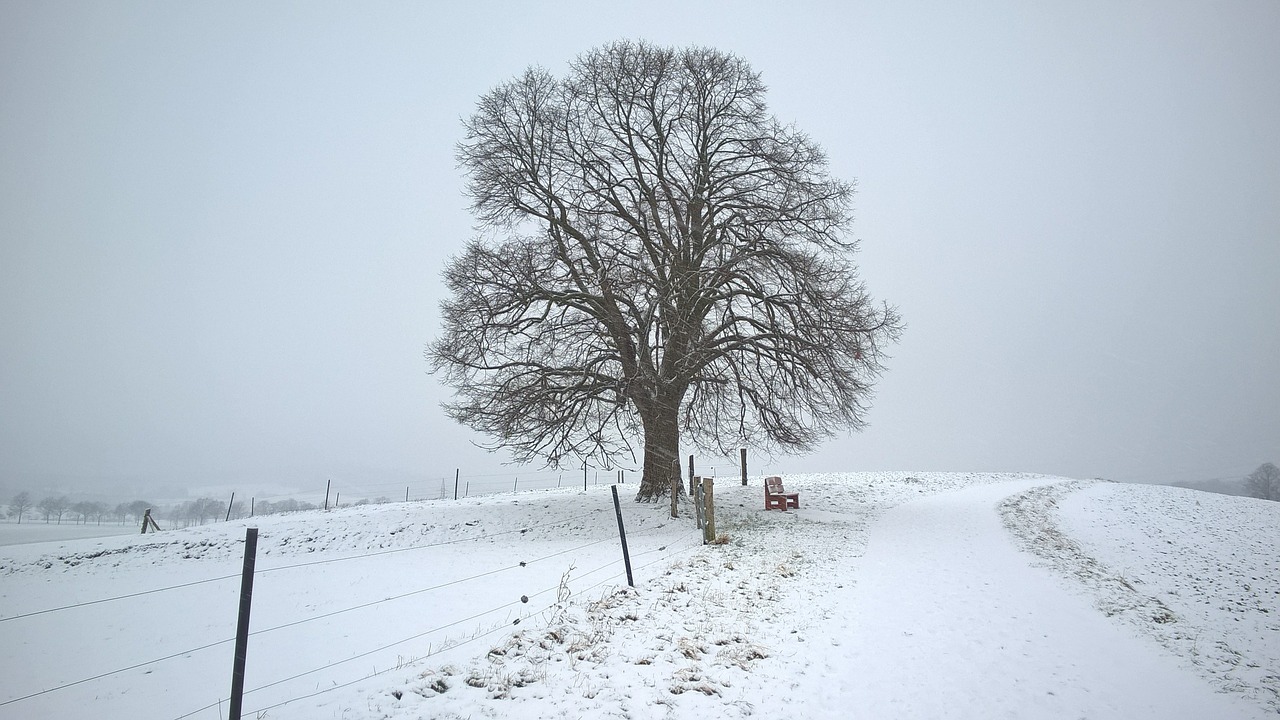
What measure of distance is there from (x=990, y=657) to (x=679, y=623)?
329cm

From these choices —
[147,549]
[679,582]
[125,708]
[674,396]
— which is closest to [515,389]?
[674,396]

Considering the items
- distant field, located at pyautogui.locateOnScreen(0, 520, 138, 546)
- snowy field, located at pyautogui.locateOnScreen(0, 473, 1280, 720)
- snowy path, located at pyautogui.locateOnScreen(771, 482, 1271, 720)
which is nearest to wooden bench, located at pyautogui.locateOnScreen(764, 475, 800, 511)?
snowy field, located at pyautogui.locateOnScreen(0, 473, 1280, 720)

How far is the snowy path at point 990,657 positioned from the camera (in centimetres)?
473

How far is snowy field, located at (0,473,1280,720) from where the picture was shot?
4621 millimetres

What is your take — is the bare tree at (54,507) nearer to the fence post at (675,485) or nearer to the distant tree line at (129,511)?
the distant tree line at (129,511)

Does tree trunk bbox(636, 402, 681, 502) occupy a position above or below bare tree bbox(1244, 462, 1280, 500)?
above

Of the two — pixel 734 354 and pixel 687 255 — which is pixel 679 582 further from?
pixel 687 255

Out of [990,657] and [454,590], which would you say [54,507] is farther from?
[990,657]

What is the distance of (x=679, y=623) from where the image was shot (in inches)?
234

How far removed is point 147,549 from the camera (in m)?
13.7

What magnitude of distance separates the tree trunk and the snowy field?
1775 mm

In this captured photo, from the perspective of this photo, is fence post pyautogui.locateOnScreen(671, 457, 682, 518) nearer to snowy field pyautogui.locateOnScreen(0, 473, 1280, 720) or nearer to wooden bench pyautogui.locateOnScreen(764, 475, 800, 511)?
snowy field pyautogui.locateOnScreen(0, 473, 1280, 720)

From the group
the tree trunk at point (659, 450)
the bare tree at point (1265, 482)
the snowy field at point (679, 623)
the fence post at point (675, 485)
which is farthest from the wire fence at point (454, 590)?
the bare tree at point (1265, 482)

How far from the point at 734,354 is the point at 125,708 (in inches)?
513
